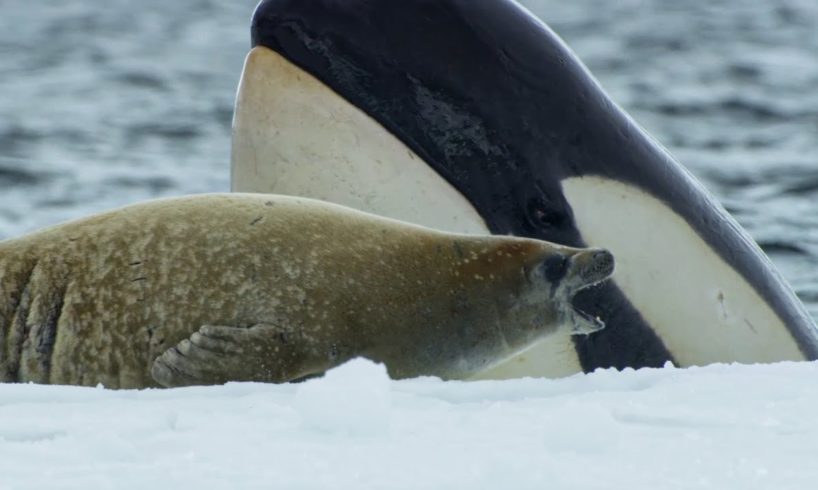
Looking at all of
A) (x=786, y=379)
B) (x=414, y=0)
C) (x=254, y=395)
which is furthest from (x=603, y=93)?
(x=254, y=395)

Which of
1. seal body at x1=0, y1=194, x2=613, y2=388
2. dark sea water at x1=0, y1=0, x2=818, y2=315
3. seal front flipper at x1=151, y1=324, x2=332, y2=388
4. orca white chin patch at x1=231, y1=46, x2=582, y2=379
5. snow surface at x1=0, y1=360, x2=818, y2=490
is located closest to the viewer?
snow surface at x1=0, y1=360, x2=818, y2=490

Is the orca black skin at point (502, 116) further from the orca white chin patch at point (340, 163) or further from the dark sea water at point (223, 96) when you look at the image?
the dark sea water at point (223, 96)

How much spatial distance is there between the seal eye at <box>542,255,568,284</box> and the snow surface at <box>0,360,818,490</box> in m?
0.41

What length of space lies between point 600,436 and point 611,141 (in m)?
1.95

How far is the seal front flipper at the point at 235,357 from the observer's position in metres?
4.85

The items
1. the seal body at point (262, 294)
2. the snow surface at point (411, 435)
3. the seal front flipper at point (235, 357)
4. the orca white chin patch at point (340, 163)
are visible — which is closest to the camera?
the snow surface at point (411, 435)

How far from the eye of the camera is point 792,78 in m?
21.1

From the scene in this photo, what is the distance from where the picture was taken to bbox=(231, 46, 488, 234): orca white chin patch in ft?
19.0

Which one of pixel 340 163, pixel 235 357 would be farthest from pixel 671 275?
pixel 235 357

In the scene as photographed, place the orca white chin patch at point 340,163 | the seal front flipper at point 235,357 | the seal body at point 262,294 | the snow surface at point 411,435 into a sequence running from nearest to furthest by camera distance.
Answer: the snow surface at point 411,435 < the seal front flipper at point 235,357 < the seal body at point 262,294 < the orca white chin patch at point 340,163

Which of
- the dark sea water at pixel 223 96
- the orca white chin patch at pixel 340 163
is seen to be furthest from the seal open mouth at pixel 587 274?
the dark sea water at pixel 223 96

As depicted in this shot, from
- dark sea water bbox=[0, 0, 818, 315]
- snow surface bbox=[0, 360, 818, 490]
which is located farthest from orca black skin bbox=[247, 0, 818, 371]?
dark sea water bbox=[0, 0, 818, 315]

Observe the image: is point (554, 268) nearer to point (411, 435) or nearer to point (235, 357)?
point (235, 357)

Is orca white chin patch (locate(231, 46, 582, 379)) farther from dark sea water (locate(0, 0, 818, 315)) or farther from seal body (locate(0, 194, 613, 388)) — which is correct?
dark sea water (locate(0, 0, 818, 315))
